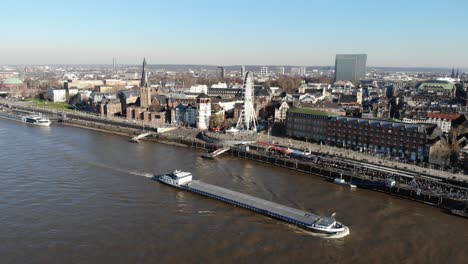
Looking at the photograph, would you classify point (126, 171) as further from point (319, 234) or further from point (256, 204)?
point (319, 234)

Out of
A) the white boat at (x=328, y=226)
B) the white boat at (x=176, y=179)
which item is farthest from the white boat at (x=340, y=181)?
the white boat at (x=176, y=179)

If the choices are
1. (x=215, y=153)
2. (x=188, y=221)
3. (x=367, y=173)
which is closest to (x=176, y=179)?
(x=188, y=221)

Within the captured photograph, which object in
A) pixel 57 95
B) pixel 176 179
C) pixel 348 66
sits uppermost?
pixel 348 66

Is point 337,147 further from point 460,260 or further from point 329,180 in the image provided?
point 460,260

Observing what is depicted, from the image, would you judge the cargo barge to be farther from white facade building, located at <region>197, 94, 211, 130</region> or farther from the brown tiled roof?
the brown tiled roof

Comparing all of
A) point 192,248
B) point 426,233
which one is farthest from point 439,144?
point 192,248

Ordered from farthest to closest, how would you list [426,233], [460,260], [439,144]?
[439,144], [426,233], [460,260]

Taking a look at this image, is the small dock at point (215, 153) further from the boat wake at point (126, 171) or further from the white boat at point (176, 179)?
the white boat at point (176, 179)
